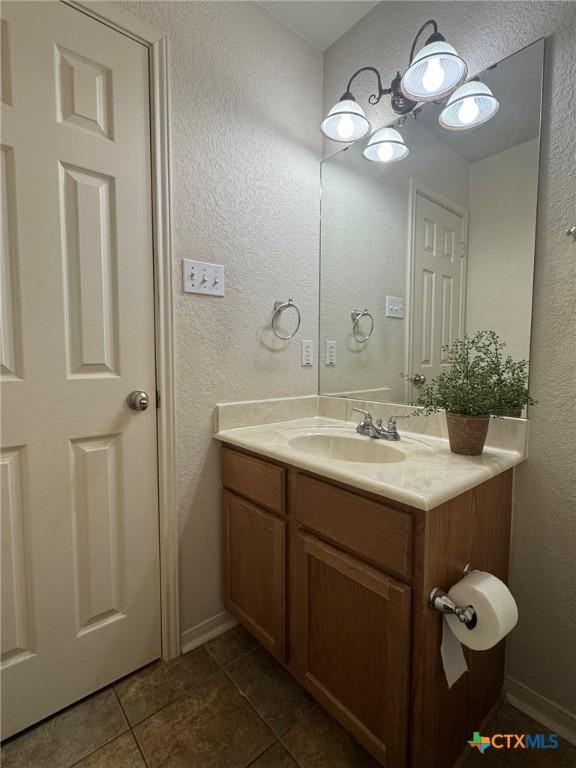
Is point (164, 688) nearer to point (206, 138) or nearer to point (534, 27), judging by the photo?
point (206, 138)

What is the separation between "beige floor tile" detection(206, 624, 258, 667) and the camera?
4.31 ft

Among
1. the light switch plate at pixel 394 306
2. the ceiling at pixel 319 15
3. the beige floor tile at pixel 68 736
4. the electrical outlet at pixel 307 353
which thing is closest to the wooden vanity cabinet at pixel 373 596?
the beige floor tile at pixel 68 736

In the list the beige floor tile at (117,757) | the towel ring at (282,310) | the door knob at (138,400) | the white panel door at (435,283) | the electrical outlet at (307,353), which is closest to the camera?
the beige floor tile at (117,757)

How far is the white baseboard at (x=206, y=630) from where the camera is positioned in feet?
4.40

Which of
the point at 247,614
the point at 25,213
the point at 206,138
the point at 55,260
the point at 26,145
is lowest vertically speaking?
the point at 247,614

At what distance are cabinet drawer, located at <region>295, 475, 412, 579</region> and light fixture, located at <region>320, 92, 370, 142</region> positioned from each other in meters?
1.34

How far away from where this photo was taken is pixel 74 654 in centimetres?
111

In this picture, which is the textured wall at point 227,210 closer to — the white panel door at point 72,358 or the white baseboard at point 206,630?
the white baseboard at point 206,630

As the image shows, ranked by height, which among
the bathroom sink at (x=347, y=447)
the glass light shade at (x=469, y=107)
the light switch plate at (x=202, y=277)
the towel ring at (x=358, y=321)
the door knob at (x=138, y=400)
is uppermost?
the glass light shade at (x=469, y=107)

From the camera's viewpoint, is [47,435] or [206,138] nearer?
[47,435]

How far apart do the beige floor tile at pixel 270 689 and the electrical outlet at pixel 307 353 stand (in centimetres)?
117

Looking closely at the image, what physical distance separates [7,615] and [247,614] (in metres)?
0.73

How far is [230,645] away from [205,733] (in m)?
0.33

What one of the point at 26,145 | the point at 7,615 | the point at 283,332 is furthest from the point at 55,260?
the point at 7,615
